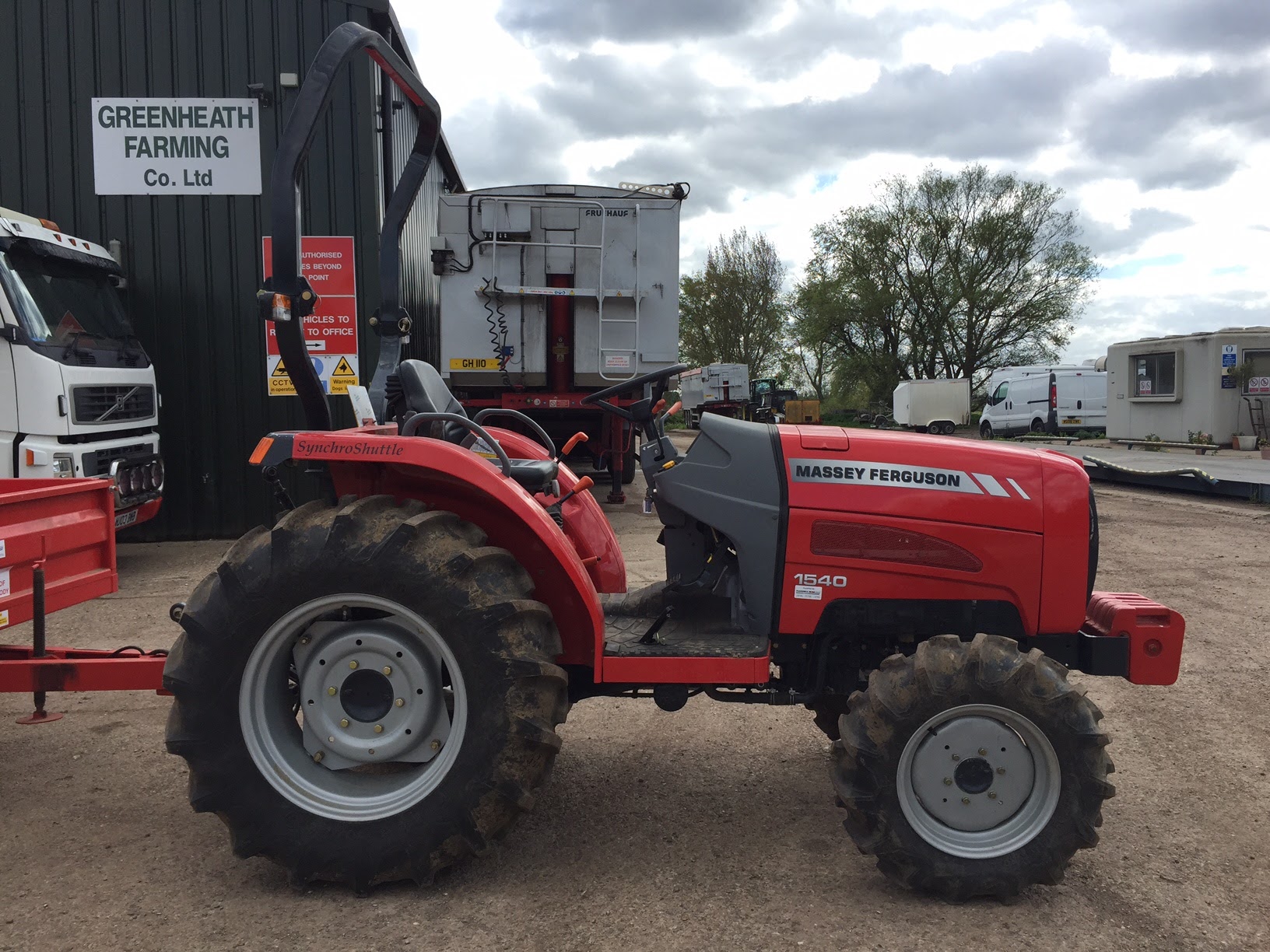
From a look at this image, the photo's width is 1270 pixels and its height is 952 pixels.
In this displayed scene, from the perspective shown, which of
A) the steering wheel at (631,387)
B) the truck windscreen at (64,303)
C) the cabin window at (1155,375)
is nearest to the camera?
the steering wheel at (631,387)

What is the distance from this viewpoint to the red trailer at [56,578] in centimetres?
294

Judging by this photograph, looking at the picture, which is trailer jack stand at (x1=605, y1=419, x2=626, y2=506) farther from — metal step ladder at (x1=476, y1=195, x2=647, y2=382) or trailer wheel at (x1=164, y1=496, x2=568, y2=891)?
trailer wheel at (x1=164, y1=496, x2=568, y2=891)

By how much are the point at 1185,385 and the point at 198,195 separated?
17.9m

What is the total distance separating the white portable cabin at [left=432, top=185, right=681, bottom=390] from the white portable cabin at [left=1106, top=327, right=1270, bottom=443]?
1327cm

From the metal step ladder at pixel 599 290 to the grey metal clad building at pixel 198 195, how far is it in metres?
1.27

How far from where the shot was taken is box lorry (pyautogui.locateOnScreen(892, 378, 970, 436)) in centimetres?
2873

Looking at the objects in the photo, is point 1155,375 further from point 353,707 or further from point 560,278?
point 353,707

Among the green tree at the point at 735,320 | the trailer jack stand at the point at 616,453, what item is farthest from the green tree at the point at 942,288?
the trailer jack stand at the point at 616,453

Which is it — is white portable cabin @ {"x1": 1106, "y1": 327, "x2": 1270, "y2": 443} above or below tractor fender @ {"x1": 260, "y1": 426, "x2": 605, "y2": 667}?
above

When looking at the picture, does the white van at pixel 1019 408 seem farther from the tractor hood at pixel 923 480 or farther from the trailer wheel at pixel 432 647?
the trailer wheel at pixel 432 647

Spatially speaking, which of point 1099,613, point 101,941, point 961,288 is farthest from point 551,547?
point 961,288

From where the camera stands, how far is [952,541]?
104 inches

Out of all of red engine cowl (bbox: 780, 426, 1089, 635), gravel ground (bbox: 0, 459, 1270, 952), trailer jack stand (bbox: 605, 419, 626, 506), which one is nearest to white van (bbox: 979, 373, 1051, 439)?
trailer jack stand (bbox: 605, 419, 626, 506)

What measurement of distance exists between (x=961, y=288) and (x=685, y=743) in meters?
33.1
